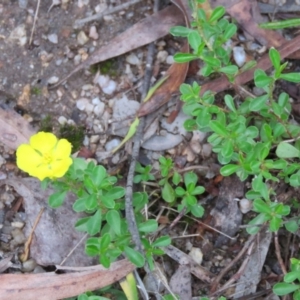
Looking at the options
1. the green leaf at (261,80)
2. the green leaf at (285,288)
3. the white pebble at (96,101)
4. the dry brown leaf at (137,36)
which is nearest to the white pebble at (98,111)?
the white pebble at (96,101)

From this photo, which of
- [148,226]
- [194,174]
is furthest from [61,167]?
[194,174]

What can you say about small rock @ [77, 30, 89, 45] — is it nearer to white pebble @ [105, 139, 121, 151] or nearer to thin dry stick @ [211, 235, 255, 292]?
white pebble @ [105, 139, 121, 151]

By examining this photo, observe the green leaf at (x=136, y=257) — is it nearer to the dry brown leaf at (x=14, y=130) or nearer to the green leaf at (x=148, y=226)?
the green leaf at (x=148, y=226)

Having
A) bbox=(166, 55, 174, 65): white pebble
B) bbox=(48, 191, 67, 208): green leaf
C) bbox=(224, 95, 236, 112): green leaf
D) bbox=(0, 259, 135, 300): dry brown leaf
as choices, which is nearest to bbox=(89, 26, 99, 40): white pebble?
bbox=(166, 55, 174, 65): white pebble

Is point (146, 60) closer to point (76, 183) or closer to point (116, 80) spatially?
point (116, 80)

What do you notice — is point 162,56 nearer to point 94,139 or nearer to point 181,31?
point 181,31
